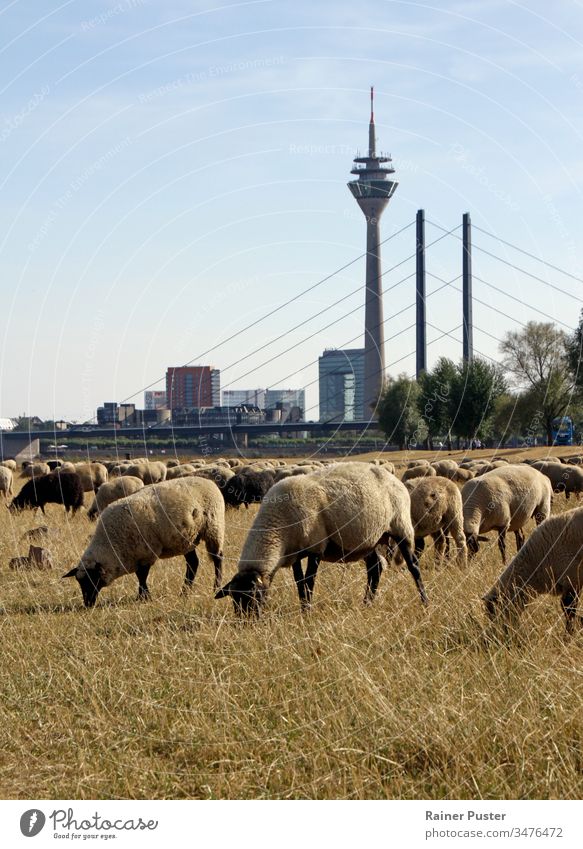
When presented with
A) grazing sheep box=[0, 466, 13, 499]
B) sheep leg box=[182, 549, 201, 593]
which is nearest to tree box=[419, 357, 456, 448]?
grazing sheep box=[0, 466, 13, 499]

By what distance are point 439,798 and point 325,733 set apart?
1383mm

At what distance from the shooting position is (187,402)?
185 ft

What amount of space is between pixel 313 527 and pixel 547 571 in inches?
115

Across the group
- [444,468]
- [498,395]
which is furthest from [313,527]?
[498,395]

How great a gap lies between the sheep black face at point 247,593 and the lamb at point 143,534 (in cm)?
278

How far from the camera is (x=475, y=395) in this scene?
270 feet

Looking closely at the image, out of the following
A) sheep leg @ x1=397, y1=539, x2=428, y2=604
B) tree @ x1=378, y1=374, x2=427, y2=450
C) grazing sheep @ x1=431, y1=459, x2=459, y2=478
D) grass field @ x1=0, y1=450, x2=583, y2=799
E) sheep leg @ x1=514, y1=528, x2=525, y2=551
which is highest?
tree @ x1=378, y1=374, x2=427, y2=450

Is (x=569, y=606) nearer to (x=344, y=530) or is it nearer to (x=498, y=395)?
(x=344, y=530)

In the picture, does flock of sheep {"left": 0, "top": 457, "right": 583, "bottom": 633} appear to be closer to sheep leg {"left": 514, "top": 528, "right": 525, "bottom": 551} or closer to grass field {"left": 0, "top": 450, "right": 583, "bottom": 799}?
sheep leg {"left": 514, "top": 528, "right": 525, "bottom": 551}

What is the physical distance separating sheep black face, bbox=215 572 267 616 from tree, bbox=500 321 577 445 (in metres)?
56.3

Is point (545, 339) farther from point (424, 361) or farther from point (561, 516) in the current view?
point (561, 516)

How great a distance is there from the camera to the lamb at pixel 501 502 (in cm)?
1748

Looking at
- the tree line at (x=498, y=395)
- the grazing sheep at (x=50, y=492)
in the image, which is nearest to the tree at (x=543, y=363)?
the tree line at (x=498, y=395)

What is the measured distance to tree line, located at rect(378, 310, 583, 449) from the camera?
228 feet
